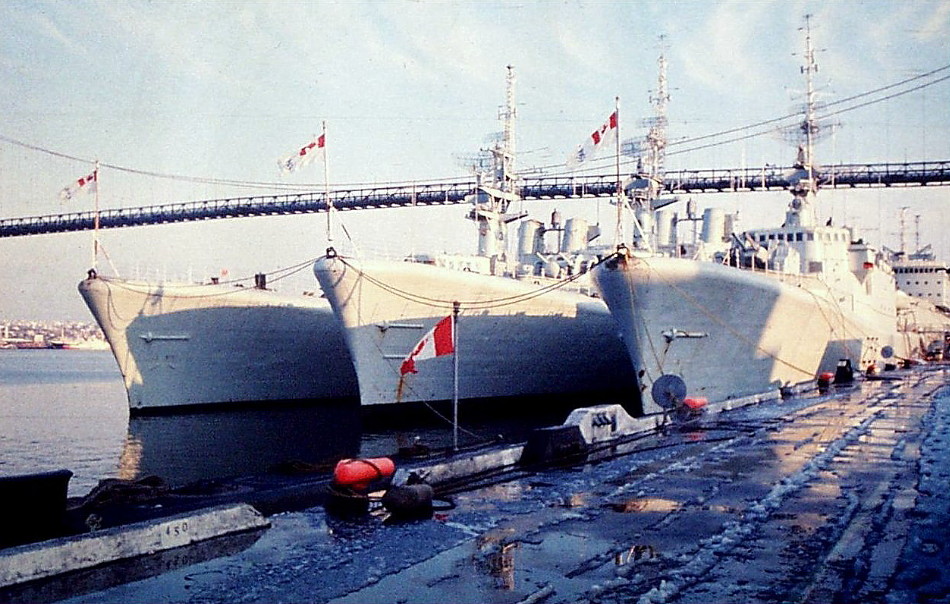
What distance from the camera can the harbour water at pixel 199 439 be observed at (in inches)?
775

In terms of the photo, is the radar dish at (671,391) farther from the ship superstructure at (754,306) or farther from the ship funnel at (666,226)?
the ship funnel at (666,226)

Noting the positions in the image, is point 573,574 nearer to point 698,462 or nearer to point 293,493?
point 293,493

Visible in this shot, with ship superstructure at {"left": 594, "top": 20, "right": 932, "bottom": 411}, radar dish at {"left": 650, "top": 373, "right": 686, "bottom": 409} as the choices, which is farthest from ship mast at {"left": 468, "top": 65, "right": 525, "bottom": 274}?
radar dish at {"left": 650, "top": 373, "right": 686, "bottom": 409}

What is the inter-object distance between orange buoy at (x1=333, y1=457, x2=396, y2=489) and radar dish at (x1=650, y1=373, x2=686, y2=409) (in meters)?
9.51

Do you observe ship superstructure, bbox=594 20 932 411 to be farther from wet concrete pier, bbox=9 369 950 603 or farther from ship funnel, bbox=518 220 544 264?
ship funnel, bbox=518 220 544 264

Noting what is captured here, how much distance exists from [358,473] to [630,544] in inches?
124

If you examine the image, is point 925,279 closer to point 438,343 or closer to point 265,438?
point 265,438

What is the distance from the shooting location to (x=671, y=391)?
1744 centimetres

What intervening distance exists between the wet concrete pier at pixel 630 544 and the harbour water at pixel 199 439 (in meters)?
8.43

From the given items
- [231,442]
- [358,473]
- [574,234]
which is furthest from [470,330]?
[574,234]

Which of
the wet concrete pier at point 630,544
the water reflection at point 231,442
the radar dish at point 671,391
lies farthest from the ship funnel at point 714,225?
the wet concrete pier at point 630,544

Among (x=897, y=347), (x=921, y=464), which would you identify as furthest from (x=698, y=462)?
(x=897, y=347)

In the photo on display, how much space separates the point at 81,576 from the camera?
580 cm

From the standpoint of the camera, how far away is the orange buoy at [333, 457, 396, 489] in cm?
864
